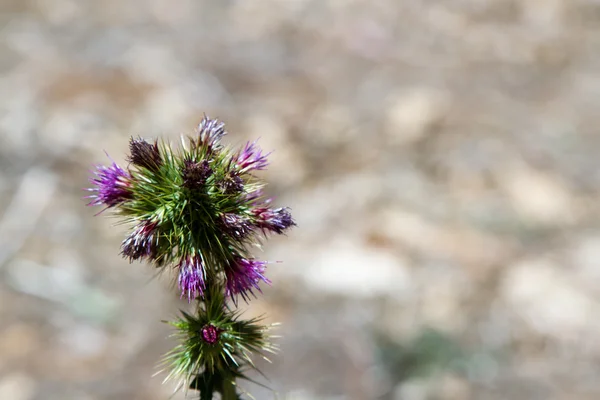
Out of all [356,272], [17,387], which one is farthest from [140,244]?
[356,272]

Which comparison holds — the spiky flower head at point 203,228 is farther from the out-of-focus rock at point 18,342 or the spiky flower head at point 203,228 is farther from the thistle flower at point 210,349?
the out-of-focus rock at point 18,342

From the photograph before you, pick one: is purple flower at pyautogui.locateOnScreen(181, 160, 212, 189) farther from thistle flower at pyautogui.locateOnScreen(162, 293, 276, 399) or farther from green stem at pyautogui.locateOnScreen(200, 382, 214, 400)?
green stem at pyautogui.locateOnScreen(200, 382, 214, 400)

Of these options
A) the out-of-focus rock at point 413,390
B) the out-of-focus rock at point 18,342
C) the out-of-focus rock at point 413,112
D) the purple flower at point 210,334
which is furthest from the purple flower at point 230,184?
the out-of-focus rock at point 413,112

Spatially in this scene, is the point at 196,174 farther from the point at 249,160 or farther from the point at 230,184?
the point at 249,160

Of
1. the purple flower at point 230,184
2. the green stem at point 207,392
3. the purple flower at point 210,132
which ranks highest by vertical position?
the purple flower at point 210,132

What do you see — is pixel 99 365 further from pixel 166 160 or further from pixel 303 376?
pixel 166 160

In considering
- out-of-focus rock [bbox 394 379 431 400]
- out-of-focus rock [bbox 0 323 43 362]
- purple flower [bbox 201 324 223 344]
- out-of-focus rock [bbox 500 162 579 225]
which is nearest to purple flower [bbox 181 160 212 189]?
purple flower [bbox 201 324 223 344]
